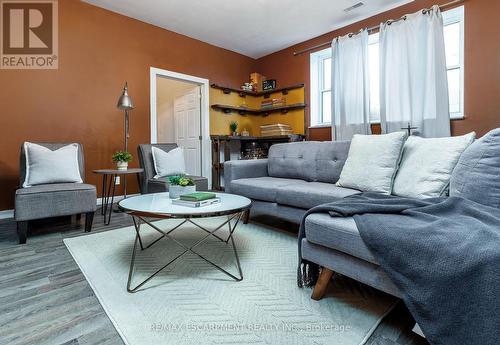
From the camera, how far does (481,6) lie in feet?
9.52

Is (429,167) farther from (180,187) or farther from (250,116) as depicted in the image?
(250,116)

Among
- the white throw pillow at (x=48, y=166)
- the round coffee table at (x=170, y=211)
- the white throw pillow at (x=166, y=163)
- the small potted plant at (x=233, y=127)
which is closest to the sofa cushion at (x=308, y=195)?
the round coffee table at (x=170, y=211)

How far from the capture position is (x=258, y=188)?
2572mm

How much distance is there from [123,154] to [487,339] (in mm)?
3336

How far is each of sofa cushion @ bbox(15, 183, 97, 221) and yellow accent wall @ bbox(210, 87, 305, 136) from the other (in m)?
2.63

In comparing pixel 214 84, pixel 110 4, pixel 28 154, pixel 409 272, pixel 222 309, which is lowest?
pixel 222 309

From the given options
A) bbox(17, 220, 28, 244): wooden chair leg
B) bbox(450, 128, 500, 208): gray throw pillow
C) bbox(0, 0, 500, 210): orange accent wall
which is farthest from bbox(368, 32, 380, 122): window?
bbox(17, 220, 28, 244): wooden chair leg

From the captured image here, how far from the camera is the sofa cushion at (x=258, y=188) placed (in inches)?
96.8

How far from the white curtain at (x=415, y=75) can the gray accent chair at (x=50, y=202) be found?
3472 mm

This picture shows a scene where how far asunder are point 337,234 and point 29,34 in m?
4.00

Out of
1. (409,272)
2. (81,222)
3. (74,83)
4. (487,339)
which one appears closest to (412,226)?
(409,272)

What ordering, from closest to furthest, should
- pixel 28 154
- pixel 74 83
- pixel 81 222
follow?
pixel 28 154, pixel 81 222, pixel 74 83

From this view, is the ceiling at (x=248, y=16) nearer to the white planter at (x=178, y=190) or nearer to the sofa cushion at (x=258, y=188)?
the sofa cushion at (x=258, y=188)

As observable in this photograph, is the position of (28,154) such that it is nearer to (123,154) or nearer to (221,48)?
(123,154)
